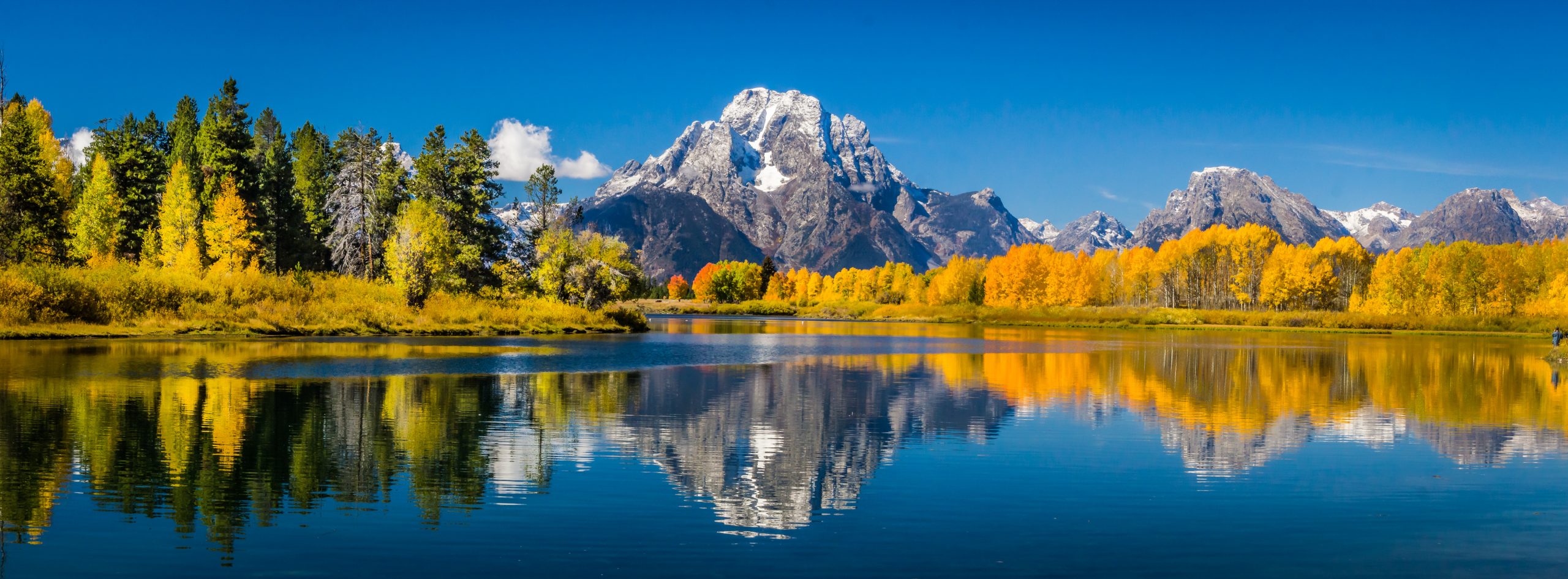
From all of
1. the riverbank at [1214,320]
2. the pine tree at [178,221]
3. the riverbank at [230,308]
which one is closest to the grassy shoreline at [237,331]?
the riverbank at [230,308]

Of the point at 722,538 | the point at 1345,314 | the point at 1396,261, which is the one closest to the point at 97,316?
the point at 722,538

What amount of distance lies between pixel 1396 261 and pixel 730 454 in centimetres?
14382

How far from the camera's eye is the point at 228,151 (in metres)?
79.1

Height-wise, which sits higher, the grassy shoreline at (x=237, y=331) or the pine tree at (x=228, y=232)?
the pine tree at (x=228, y=232)

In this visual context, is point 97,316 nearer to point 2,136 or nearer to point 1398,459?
point 2,136

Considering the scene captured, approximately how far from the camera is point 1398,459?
65.9 ft

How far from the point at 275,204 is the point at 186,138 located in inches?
575

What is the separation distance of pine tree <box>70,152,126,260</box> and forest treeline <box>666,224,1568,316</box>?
117 metres

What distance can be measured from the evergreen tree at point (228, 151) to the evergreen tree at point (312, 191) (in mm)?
9328

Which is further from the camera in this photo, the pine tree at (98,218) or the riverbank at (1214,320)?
the riverbank at (1214,320)

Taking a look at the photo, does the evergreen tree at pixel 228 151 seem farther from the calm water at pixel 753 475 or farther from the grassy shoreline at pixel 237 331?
the calm water at pixel 753 475

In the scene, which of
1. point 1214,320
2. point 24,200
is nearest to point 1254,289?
point 1214,320

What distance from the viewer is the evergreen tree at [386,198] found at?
8200cm

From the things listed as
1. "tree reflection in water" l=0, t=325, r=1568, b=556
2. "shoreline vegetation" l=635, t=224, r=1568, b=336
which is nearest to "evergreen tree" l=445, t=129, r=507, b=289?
"tree reflection in water" l=0, t=325, r=1568, b=556
